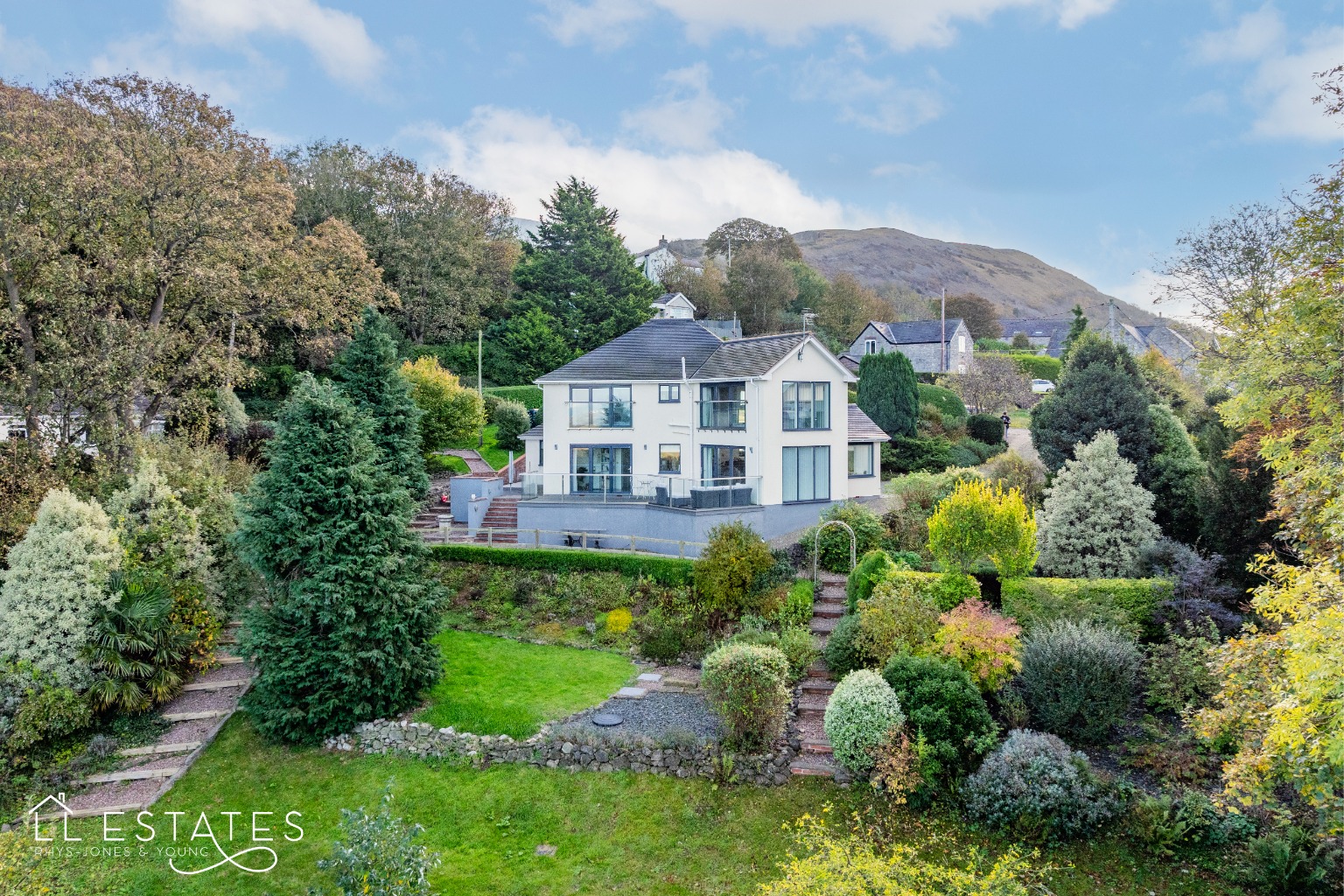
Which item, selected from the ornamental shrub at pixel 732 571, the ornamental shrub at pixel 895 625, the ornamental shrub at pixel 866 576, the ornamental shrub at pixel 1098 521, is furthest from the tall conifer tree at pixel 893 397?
the ornamental shrub at pixel 895 625

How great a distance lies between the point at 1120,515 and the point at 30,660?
76.0 ft

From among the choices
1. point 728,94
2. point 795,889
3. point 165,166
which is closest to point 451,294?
point 165,166

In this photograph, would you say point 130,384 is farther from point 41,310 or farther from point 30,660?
point 30,660

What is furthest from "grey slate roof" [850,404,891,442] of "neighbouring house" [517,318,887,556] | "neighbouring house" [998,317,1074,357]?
"neighbouring house" [998,317,1074,357]

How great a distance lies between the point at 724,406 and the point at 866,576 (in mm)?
9610

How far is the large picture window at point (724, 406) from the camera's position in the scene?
2483 centimetres

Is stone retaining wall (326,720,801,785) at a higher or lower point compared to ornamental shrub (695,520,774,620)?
lower

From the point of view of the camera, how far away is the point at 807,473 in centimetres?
2506

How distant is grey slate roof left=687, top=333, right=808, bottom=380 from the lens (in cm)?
2425

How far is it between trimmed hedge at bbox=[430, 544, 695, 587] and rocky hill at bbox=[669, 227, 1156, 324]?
124m

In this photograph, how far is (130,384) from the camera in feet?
69.7

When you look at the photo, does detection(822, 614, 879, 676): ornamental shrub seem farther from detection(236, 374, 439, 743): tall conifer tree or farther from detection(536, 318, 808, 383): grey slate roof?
detection(536, 318, 808, 383): grey slate roof

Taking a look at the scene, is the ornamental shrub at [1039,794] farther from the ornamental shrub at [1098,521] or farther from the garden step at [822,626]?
the ornamental shrub at [1098,521]

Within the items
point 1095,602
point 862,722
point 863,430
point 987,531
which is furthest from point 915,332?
point 862,722
